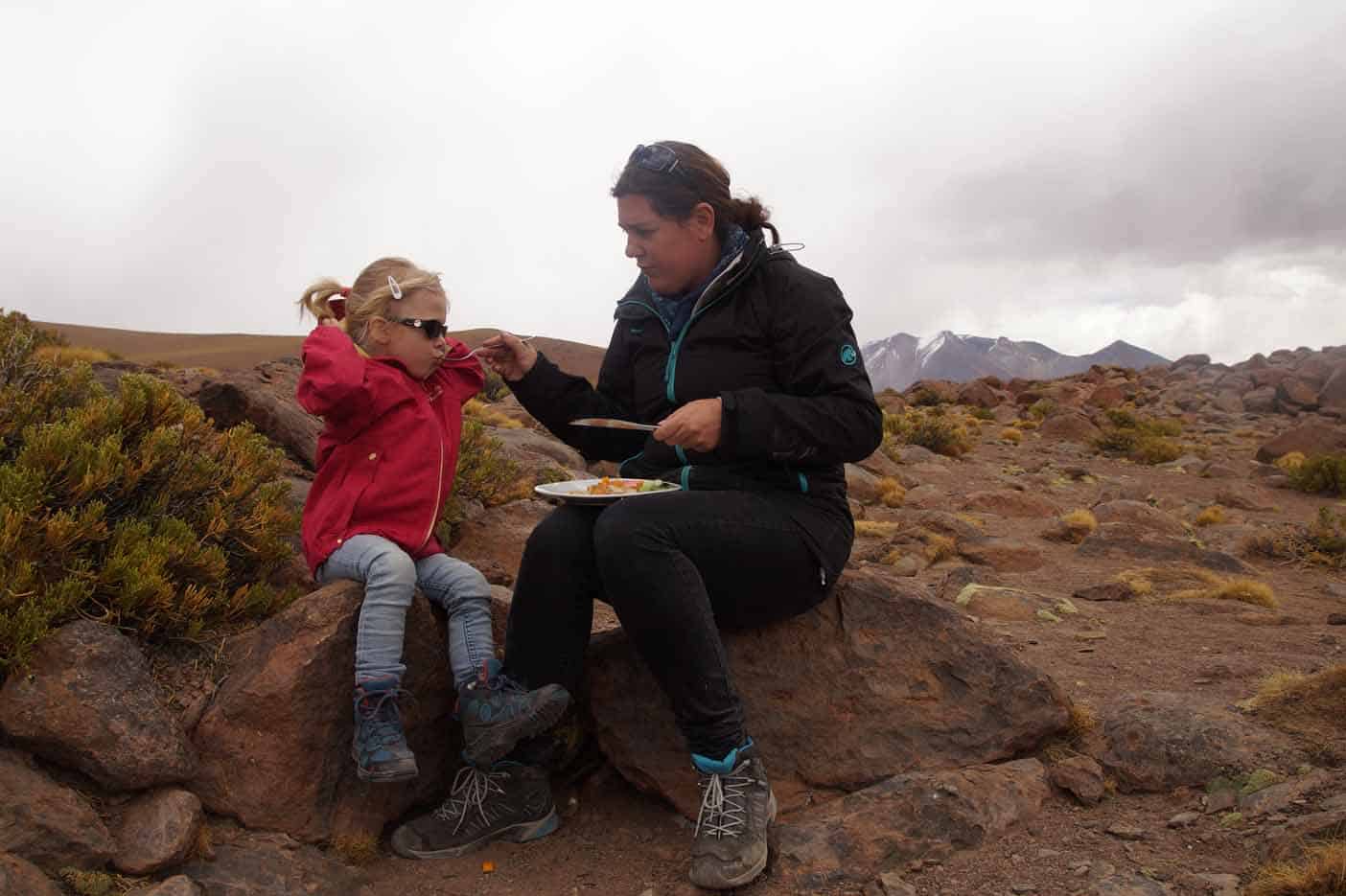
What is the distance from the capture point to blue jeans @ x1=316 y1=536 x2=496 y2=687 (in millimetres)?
3322

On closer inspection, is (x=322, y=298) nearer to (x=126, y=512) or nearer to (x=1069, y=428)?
(x=126, y=512)

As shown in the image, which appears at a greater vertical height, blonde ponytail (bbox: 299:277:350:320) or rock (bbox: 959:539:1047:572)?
blonde ponytail (bbox: 299:277:350:320)

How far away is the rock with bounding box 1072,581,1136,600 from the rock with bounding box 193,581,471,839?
5752 millimetres

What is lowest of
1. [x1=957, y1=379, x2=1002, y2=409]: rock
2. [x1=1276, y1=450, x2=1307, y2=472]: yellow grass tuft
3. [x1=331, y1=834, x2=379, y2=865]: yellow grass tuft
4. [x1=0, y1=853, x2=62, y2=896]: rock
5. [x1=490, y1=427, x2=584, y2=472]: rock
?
[x1=331, y1=834, x2=379, y2=865]: yellow grass tuft

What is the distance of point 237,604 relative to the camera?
388 centimetres

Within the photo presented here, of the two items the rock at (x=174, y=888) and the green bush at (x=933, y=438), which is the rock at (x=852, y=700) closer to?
the rock at (x=174, y=888)

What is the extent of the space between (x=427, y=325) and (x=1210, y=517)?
38.1 feet

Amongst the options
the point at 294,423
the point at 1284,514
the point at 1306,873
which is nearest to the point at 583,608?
the point at 1306,873

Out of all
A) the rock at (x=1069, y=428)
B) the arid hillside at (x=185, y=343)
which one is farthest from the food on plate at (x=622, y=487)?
the arid hillside at (x=185, y=343)

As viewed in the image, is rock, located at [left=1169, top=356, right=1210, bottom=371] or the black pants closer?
the black pants

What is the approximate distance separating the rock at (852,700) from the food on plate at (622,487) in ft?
2.30

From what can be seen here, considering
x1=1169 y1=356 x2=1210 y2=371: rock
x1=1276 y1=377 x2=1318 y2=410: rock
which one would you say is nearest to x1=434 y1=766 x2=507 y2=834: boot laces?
x1=1276 y1=377 x2=1318 y2=410: rock

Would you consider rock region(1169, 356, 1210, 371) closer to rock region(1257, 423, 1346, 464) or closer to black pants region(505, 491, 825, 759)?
rock region(1257, 423, 1346, 464)

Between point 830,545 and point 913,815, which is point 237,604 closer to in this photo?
point 830,545
